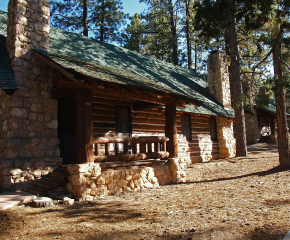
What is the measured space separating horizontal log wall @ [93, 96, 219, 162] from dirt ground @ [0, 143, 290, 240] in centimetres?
358

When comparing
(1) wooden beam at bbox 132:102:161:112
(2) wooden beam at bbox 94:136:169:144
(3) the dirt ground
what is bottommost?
(3) the dirt ground

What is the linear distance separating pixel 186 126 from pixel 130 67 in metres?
4.30

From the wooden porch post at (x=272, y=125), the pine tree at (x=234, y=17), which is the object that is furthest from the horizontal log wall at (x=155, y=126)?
the wooden porch post at (x=272, y=125)

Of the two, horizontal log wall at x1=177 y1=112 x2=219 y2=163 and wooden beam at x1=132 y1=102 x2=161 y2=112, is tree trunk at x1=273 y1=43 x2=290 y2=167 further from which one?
horizontal log wall at x1=177 y1=112 x2=219 y2=163

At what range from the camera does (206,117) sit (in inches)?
602

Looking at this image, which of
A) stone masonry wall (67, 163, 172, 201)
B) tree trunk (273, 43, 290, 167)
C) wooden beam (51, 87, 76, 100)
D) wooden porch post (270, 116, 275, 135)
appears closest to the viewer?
stone masonry wall (67, 163, 172, 201)

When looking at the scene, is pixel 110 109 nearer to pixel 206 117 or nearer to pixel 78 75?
pixel 78 75

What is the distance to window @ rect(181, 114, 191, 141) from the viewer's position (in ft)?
45.7

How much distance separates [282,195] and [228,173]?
3.96 metres

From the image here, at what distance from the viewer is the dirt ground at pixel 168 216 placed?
164 inches

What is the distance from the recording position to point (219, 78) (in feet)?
55.6

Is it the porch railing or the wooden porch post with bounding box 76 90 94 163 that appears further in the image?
the porch railing

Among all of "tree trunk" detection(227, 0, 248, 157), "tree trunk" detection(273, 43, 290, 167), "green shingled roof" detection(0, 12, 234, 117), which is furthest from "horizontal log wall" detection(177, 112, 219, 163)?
"tree trunk" detection(273, 43, 290, 167)

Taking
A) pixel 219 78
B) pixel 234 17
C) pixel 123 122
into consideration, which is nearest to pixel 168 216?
pixel 123 122
